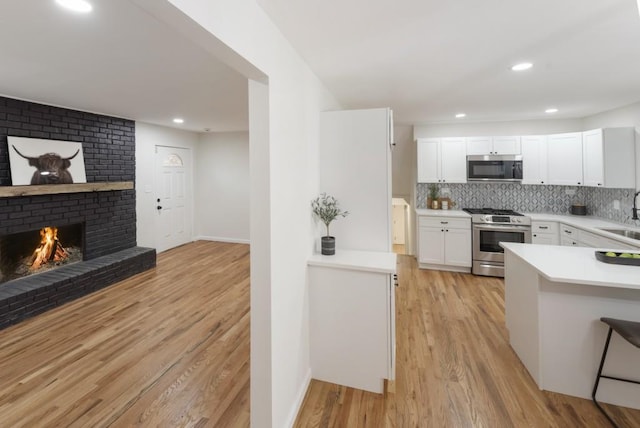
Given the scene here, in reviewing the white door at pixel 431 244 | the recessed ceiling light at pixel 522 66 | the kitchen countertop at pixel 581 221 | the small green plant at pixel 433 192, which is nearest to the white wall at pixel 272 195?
the recessed ceiling light at pixel 522 66

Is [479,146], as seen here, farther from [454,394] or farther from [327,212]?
[454,394]

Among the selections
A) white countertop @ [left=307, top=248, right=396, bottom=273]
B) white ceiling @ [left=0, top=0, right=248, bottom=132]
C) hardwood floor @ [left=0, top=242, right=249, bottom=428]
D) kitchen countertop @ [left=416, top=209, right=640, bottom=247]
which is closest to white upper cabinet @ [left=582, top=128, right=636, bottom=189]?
kitchen countertop @ [left=416, top=209, right=640, bottom=247]

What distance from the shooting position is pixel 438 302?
369cm

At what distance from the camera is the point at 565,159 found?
14.6 feet

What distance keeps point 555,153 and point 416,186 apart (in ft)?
6.85

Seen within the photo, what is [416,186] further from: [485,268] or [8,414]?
[8,414]

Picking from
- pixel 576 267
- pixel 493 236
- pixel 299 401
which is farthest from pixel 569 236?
pixel 299 401

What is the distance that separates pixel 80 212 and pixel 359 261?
4319 mm

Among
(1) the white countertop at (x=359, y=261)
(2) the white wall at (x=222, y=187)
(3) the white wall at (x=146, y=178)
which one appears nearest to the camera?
(1) the white countertop at (x=359, y=261)

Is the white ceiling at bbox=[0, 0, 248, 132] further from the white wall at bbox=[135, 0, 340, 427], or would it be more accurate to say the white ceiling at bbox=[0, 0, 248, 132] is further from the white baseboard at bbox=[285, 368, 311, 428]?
the white baseboard at bbox=[285, 368, 311, 428]

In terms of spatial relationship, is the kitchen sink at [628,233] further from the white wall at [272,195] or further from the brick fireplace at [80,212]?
the brick fireplace at [80,212]

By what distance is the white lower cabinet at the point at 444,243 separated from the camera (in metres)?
4.67

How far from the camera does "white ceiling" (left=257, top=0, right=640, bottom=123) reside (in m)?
1.62

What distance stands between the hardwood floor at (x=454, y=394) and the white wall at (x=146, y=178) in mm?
4752
